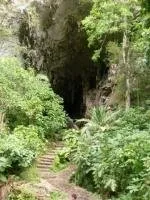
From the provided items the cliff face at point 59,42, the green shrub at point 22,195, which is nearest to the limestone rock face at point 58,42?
the cliff face at point 59,42

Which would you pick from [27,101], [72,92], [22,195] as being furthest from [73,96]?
[22,195]

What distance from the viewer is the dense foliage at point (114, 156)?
37.0 ft

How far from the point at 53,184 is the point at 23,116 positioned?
5.15 meters

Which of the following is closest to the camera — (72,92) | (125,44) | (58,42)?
(125,44)

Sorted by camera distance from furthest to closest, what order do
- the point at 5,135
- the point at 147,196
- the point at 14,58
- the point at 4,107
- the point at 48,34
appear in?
the point at 48,34
the point at 14,58
the point at 4,107
the point at 5,135
the point at 147,196

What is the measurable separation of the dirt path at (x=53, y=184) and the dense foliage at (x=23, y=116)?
622 mm

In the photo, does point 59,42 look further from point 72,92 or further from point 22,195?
point 22,195

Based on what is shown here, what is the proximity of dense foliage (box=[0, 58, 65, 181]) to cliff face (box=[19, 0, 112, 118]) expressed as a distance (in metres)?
2.71

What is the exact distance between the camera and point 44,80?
21.8 meters

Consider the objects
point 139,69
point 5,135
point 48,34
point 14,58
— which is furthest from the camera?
point 48,34

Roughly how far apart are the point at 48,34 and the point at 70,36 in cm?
131

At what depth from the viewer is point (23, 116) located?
1828 centimetres

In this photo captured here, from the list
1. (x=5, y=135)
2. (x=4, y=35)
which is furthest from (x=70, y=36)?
(x=5, y=135)

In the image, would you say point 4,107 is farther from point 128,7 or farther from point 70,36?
point 70,36
